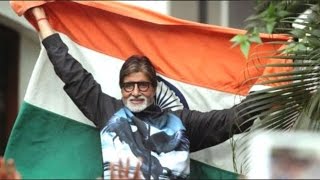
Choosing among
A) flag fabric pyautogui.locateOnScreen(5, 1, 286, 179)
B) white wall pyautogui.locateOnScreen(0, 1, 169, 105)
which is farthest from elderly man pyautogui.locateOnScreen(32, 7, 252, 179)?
white wall pyautogui.locateOnScreen(0, 1, 169, 105)

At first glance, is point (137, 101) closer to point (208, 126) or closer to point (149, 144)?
point (149, 144)

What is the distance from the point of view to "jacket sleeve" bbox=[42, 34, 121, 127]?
12.0 feet

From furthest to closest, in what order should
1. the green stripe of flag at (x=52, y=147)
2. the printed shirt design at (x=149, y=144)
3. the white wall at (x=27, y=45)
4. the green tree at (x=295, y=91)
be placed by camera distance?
the white wall at (x=27, y=45), the green stripe of flag at (x=52, y=147), the printed shirt design at (x=149, y=144), the green tree at (x=295, y=91)

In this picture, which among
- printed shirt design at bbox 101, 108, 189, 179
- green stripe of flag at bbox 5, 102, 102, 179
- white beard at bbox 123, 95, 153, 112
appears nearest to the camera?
printed shirt design at bbox 101, 108, 189, 179

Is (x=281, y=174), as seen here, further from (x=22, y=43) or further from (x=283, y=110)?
(x=22, y=43)

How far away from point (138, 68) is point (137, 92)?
0.45ft

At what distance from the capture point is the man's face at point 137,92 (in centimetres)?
364

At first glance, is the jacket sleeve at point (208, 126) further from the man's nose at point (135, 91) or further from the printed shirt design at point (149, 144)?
the man's nose at point (135, 91)

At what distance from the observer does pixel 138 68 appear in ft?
12.2

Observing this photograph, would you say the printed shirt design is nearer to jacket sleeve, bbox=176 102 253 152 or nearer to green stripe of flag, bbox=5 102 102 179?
jacket sleeve, bbox=176 102 253 152

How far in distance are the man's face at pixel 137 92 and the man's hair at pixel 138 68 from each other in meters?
0.02

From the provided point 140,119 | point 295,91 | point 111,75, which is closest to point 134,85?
point 140,119

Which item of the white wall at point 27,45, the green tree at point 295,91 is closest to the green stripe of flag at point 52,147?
the green tree at point 295,91

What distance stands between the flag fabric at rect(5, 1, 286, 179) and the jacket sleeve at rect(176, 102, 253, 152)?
0.68ft
